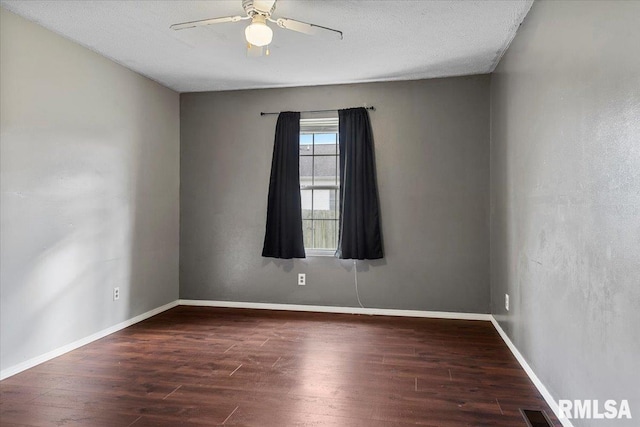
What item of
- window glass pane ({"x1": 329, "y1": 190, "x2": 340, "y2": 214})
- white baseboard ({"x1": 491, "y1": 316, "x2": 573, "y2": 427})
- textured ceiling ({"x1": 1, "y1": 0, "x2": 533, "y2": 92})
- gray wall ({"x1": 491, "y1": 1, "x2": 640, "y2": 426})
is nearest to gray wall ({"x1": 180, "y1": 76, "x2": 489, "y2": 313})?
textured ceiling ({"x1": 1, "y1": 0, "x2": 533, "y2": 92})

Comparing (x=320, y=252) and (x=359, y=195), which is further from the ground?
(x=359, y=195)

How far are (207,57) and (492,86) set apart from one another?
9.05ft

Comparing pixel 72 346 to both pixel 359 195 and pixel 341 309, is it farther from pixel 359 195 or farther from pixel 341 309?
pixel 359 195

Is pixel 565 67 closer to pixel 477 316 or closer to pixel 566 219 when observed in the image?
pixel 566 219

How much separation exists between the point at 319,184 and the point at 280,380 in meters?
2.41

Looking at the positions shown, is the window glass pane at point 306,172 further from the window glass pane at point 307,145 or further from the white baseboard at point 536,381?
the white baseboard at point 536,381

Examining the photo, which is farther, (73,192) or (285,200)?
(285,200)

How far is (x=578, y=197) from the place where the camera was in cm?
195

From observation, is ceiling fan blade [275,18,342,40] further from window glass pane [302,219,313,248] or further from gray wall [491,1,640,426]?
window glass pane [302,219,313,248]

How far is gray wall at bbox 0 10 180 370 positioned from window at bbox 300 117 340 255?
1.56 m

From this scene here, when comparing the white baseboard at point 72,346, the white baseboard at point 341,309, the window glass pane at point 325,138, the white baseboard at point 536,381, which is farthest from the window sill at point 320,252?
the white baseboard at point 536,381

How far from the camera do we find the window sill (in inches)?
177

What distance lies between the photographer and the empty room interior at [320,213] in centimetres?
198

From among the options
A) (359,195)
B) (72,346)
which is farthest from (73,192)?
(359,195)
